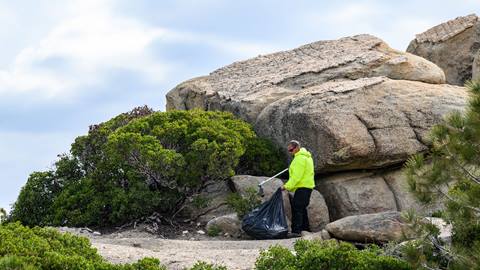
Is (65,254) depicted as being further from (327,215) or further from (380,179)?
(380,179)

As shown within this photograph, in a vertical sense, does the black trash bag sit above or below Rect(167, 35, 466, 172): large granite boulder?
below

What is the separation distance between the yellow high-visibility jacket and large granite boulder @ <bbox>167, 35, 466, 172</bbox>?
1677 millimetres

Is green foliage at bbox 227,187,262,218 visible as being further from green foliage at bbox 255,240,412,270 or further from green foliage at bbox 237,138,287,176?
green foliage at bbox 255,240,412,270

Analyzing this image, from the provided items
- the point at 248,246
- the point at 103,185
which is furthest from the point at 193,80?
the point at 248,246

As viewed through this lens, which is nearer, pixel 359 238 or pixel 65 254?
pixel 65 254

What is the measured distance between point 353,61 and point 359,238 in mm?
9902

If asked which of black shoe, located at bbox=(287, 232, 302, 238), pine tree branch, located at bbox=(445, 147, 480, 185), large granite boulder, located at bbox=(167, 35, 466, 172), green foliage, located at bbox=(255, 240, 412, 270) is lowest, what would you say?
black shoe, located at bbox=(287, 232, 302, 238)

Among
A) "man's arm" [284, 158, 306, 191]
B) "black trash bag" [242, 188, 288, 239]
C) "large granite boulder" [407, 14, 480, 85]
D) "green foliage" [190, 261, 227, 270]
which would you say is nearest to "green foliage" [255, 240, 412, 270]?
"green foliage" [190, 261, 227, 270]

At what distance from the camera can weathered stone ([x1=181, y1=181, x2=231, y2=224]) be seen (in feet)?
66.6

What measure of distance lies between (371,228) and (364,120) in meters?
5.50

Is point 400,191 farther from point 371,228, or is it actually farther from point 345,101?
point 371,228

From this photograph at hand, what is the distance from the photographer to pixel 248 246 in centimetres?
1653

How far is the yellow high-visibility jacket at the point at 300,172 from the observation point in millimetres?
18141

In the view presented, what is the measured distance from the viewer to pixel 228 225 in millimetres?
18781
